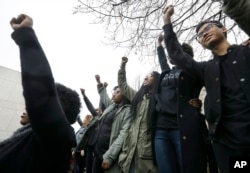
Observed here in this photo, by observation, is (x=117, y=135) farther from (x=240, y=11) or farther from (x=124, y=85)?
(x=240, y=11)

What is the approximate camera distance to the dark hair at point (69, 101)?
1708 millimetres

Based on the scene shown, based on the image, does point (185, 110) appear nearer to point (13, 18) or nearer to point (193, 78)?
point (193, 78)

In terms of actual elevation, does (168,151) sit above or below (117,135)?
below

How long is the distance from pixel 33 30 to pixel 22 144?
2.11 feet

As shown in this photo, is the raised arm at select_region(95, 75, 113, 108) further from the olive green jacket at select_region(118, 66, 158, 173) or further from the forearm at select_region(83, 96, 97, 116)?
the olive green jacket at select_region(118, 66, 158, 173)

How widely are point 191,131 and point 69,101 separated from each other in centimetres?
125

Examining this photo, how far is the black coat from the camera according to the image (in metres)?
2.27

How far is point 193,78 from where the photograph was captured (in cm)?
258

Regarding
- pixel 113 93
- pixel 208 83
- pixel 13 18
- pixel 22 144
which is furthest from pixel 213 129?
pixel 113 93

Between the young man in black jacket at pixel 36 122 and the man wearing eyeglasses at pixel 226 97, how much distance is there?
1.13m

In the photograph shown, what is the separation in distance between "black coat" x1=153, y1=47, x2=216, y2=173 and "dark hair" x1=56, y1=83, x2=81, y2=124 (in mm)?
1081

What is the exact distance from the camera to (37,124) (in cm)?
122


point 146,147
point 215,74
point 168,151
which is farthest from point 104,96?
point 215,74

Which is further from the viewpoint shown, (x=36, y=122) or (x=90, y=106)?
(x=90, y=106)
